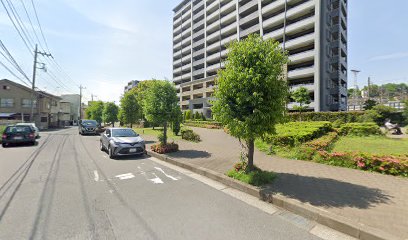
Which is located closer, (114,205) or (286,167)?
(114,205)

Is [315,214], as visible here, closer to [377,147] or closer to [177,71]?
[377,147]

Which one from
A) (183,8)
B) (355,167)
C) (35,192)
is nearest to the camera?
(35,192)

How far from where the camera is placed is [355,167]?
733 centimetres

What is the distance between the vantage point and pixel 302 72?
34469 millimetres

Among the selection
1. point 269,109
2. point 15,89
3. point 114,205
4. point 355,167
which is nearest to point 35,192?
point 114,205

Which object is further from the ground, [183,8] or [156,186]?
[183,8]

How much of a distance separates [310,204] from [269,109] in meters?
2.61

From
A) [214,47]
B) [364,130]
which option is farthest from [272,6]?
[364,130]

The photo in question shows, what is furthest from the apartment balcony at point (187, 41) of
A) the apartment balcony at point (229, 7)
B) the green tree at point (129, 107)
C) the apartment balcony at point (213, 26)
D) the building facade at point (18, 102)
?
the green tree at point (129, 107)

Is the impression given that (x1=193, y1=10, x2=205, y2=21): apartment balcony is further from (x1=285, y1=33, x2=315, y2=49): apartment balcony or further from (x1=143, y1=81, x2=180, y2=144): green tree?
(x1=143, y1=81, x2=180, y2=144): green tree

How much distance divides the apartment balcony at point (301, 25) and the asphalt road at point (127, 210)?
36035 mm

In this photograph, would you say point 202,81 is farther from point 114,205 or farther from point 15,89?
point 114,205

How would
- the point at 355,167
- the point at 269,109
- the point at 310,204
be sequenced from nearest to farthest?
the point at 310,204, the point at 269,109, the point at 355,167

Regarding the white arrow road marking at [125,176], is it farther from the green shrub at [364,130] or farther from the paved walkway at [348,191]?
the green shrub at [364,130]
